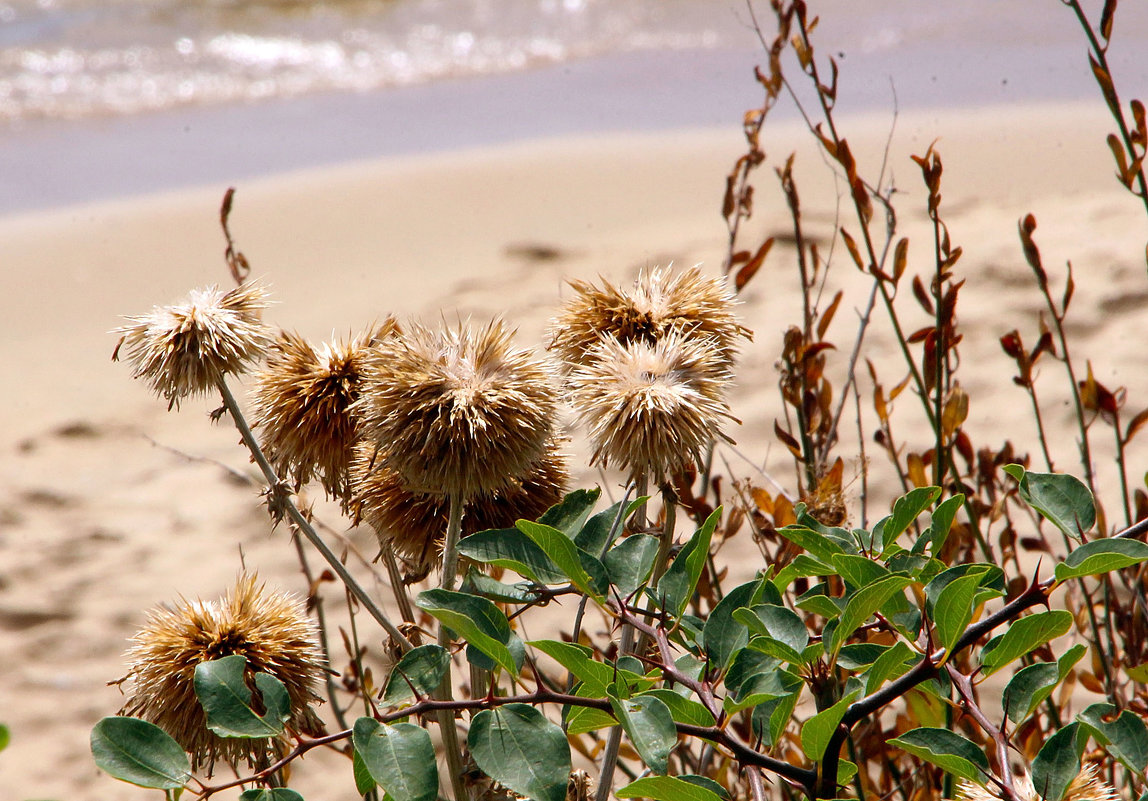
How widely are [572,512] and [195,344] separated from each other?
17.9 inches

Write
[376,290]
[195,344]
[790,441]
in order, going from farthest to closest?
[376,290], [790,441], [195,344]

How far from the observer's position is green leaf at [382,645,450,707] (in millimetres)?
979

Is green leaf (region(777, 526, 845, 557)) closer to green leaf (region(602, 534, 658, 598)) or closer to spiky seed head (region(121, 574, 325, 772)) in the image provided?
green leaf (region(602, 534, 658, 598))

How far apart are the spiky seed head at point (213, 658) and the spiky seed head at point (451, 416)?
29 centimetres

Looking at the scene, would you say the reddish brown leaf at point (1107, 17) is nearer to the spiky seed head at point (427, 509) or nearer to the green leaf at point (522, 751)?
the spiky seed head at point (427, 509)

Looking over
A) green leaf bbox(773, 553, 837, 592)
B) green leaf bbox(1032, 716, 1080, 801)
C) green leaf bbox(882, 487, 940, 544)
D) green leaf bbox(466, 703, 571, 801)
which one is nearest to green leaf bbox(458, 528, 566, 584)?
green leaf bbox(466, 703, 571, 801)

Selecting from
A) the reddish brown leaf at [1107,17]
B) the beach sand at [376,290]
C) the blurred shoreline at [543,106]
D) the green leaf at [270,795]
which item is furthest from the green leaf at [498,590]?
the blurred shoreline at [543,106]

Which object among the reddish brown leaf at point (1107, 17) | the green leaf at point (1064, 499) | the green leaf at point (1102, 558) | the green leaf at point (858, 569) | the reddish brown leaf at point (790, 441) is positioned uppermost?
the reddish brown leaf at point (1107, 17)

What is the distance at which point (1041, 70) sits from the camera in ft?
21.3

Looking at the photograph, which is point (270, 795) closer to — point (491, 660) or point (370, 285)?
point (491, 660)

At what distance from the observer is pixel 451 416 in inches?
42.0

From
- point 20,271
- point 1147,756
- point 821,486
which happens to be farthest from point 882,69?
point 1147,756

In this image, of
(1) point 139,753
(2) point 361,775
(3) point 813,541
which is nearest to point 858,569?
(3) point 813,541

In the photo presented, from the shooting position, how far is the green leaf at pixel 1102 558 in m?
0.88
